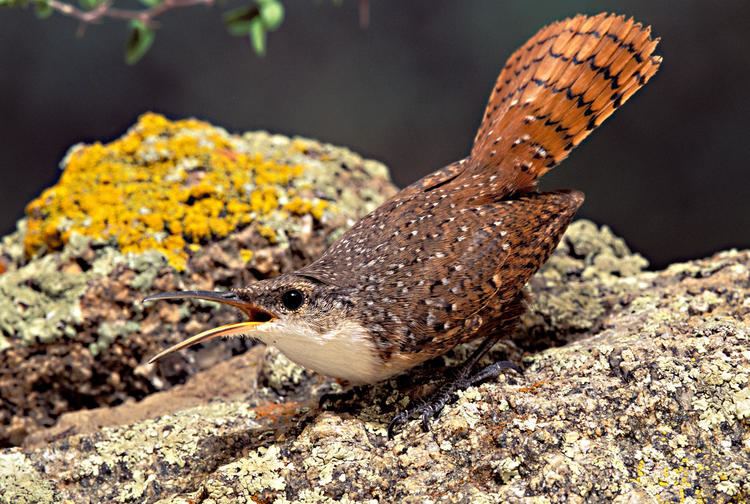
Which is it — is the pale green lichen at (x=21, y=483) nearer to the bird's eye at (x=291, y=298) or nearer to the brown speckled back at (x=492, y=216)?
the bird's eye at (x=291, y=298)

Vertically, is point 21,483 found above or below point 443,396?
above

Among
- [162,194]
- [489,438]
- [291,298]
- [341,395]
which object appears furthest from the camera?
[162,194]

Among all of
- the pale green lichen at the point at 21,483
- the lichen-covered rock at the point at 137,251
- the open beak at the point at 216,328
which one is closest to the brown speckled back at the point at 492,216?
the open beak at the point at 216,328

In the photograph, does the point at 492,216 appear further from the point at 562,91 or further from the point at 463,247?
the point at 562,91

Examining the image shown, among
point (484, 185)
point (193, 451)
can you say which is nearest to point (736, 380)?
point (484, 185)

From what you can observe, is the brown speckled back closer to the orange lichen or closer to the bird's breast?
the bird's breast

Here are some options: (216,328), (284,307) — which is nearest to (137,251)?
(216,328)

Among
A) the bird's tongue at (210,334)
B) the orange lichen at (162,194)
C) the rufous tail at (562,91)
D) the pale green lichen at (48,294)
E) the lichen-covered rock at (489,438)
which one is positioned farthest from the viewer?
the orange lichen at (162,194)

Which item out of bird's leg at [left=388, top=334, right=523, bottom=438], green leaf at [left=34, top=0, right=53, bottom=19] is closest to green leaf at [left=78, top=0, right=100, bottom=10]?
green leaf at [left=34, top=0, right=53, bottom=19]
